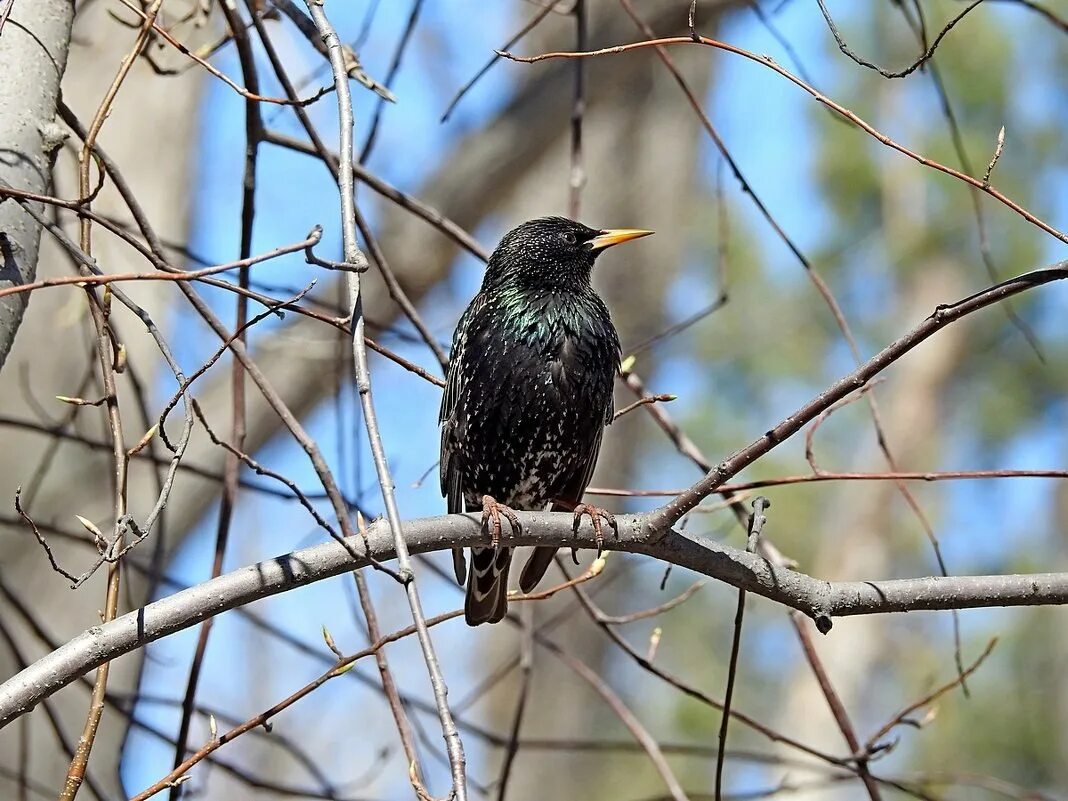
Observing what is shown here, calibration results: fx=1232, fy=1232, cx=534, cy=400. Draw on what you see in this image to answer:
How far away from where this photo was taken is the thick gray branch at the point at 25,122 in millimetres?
2340

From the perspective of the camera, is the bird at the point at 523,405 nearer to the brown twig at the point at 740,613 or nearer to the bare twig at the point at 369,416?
the brown twig at the point at 740,613

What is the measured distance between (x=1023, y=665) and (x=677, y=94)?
951 cm

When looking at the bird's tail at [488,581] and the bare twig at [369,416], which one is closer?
the bare twig at [369,416]

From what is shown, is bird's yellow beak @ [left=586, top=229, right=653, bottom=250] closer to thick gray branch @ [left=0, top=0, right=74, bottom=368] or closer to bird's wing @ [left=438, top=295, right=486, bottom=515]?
bird's wing @ [left=438, top=295, right=486, bottom=515]

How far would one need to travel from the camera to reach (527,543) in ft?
8.05

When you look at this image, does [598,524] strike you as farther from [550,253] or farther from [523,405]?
[550,253]

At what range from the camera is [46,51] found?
2514mm

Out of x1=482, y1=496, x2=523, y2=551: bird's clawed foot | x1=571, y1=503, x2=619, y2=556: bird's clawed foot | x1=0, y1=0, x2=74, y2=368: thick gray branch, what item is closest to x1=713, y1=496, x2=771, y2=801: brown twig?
x1=571, y1=503, x2=619, y2=556: bird's clawed foot

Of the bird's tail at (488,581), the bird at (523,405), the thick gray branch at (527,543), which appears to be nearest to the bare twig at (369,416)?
the thick gray branch at (527,543)

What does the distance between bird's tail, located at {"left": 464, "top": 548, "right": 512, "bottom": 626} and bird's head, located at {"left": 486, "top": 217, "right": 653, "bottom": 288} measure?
85cm

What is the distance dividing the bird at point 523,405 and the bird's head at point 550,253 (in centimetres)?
3

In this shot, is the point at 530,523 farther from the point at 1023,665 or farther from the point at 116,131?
the point at 1023,665

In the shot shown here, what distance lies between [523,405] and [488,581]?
0.53 metres

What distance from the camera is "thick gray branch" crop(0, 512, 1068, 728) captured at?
1951 millimetres
